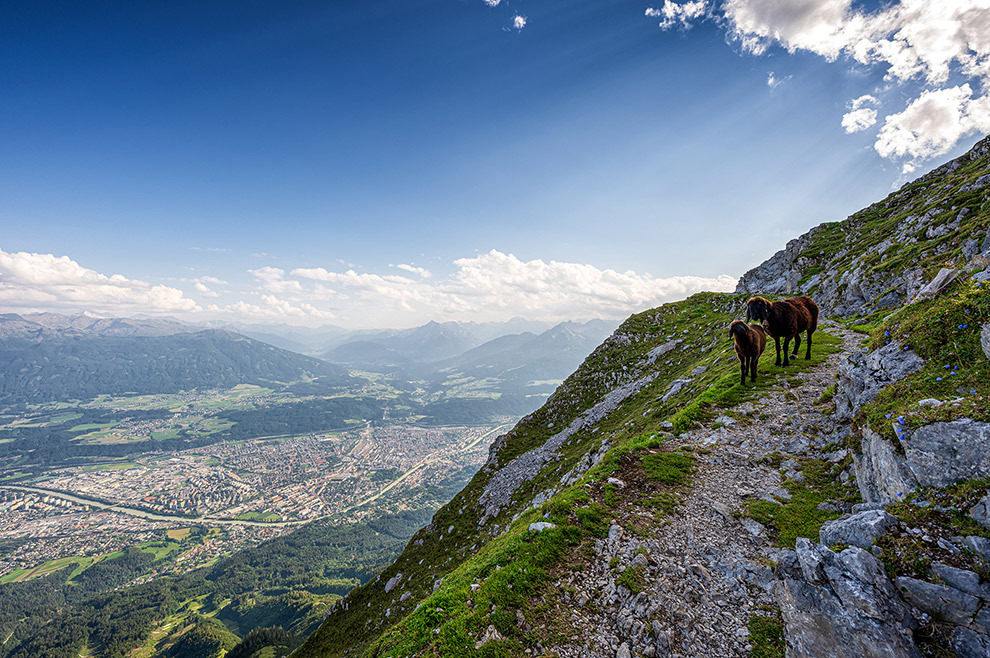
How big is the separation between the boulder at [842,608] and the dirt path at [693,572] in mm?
978

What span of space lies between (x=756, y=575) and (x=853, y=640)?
2.38 metres

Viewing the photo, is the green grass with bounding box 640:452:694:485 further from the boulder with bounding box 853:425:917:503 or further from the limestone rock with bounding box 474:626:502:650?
the limestone rock with bounding box 474:626:502:650

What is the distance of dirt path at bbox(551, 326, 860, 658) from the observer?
7555mm

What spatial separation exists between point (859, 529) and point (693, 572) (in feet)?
12.2

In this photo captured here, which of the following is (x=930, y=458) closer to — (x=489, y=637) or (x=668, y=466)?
(x=668, y=466)

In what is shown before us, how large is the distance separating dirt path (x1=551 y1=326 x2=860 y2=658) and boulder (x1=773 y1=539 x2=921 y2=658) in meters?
0.98

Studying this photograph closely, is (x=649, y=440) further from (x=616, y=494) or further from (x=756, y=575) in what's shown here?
(x=756, y=575)

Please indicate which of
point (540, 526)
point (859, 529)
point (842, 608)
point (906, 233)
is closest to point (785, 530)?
point (859, 529)

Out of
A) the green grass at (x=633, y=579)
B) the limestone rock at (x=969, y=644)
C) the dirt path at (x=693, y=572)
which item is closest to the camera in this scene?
the limestone rock at (x=969, y=644)

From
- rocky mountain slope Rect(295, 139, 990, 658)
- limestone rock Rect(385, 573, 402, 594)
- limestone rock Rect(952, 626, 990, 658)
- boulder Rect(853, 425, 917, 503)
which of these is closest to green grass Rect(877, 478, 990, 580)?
rocky mountain slope Rect(295, 139, 990, 658)

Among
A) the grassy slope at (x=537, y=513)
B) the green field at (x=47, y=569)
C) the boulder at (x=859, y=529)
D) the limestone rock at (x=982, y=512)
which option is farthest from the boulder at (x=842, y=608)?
the green field at (x=47, y=569)

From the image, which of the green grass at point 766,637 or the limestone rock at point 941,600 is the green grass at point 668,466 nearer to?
the green grass at point 766,637

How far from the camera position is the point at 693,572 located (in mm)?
8828

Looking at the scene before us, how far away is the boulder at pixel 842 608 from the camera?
19.2ft
